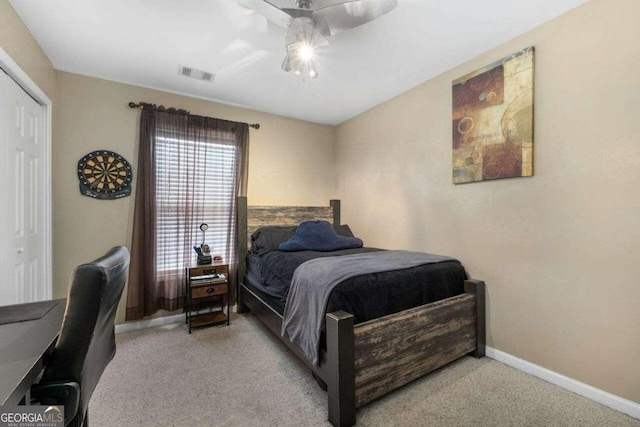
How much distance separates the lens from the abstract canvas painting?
2014mm

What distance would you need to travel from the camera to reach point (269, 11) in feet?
5.64

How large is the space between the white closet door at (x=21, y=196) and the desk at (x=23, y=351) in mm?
1066

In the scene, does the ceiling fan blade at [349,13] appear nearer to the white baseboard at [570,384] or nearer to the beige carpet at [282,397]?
the beige carpet at [282,397]

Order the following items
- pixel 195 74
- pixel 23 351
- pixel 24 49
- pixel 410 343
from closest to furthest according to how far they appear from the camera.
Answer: pixel 23 351
pixel 410 343
pixel 24 49
pixel 195 74

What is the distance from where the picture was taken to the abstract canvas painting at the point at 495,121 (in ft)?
6.61

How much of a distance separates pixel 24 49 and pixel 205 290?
2.33m

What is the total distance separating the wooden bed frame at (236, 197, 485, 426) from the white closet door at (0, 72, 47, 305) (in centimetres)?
177

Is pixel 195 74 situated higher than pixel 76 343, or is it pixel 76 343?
pixel 195 74

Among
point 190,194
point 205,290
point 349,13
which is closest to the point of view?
point 349,13

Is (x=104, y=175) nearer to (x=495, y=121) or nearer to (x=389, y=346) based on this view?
(x=389, y=346)

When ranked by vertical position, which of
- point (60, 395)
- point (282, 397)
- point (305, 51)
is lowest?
point (282, 397)

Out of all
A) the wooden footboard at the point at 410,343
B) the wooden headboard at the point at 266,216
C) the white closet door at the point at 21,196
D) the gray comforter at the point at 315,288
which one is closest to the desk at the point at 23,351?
the white closet door at the point at 21,196

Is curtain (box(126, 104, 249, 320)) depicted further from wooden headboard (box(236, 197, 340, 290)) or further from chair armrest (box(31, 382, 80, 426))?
chair armrest (box(31, 382, 80, 426))

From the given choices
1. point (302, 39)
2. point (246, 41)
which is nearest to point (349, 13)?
point (302, 39)
